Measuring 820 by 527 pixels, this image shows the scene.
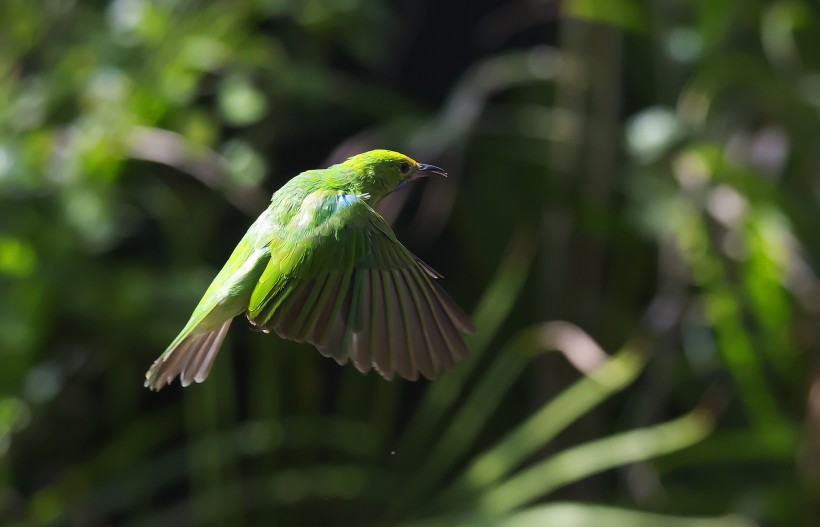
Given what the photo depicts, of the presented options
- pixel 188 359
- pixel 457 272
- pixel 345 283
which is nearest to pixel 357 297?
pixel 345 283

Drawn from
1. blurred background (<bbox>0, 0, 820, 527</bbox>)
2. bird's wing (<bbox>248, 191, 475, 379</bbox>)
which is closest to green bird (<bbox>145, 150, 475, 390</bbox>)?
bird's wing (<bbox>248, 191, 475, 379</bbox>)

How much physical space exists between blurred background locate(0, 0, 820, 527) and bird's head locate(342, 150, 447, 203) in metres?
0.94

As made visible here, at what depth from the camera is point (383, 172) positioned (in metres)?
1.62

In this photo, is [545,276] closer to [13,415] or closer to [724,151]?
[724,151]

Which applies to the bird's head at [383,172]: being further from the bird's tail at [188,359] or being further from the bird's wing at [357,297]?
the bird's tail at [188,359]

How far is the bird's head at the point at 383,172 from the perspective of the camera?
5.30 ft

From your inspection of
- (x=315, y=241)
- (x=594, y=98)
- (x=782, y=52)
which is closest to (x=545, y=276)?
(x=594, y=98)

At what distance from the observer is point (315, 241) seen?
5.09 ft

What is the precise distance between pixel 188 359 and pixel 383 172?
0.41 metres

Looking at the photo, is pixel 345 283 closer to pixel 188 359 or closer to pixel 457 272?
pixel 188 359

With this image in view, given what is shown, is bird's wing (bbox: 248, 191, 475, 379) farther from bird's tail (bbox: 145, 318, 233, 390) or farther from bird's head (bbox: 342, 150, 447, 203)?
bird's tail (bbox: 145, 318, 233, 390)

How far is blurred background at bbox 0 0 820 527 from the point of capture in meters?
2.70

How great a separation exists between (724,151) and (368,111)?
3.07 feet

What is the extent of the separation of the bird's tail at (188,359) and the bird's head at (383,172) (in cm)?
28
